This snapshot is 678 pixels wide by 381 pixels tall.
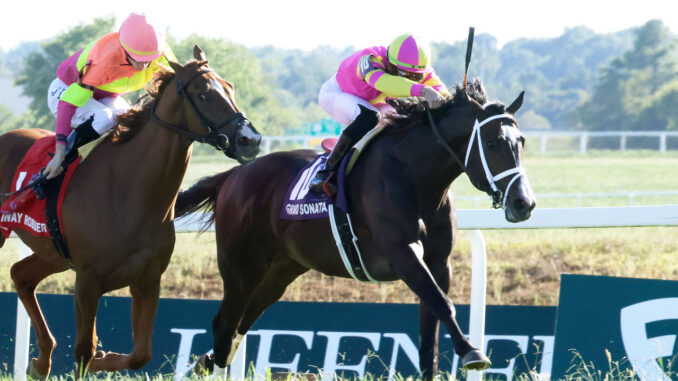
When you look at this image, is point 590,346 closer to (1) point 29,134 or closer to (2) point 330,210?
(2) point 330,210

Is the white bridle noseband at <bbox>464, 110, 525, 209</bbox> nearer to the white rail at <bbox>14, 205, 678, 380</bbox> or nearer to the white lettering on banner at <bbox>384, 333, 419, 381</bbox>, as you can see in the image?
the white rail at <bbox>14, 205, 678, 380</bbox>

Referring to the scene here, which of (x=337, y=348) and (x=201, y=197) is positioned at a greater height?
(x=201, y=197)

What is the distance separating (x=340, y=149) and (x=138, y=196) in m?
1.07

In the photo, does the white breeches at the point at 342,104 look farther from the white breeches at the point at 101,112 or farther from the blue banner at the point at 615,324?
the blue banner at the point at 615,324

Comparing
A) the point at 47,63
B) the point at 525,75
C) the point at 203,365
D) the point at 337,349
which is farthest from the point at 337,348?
the point at 525,75

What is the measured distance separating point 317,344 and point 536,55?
427ft

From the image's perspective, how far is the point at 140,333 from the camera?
491cm

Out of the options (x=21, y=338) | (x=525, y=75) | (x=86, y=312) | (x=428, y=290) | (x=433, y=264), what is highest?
(x=525, y=75)

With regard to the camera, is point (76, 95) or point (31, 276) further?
point (31, 276)

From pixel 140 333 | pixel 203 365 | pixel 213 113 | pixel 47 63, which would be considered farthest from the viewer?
pixel 47 63

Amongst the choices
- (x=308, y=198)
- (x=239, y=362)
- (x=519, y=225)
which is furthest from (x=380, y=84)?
(x=239, y=362)

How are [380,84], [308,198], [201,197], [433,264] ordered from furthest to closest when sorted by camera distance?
[201,197]
[308,198]
[380,84]
[433,264]

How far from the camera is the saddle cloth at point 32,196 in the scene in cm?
499

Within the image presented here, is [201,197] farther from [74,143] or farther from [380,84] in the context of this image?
[380,84]
